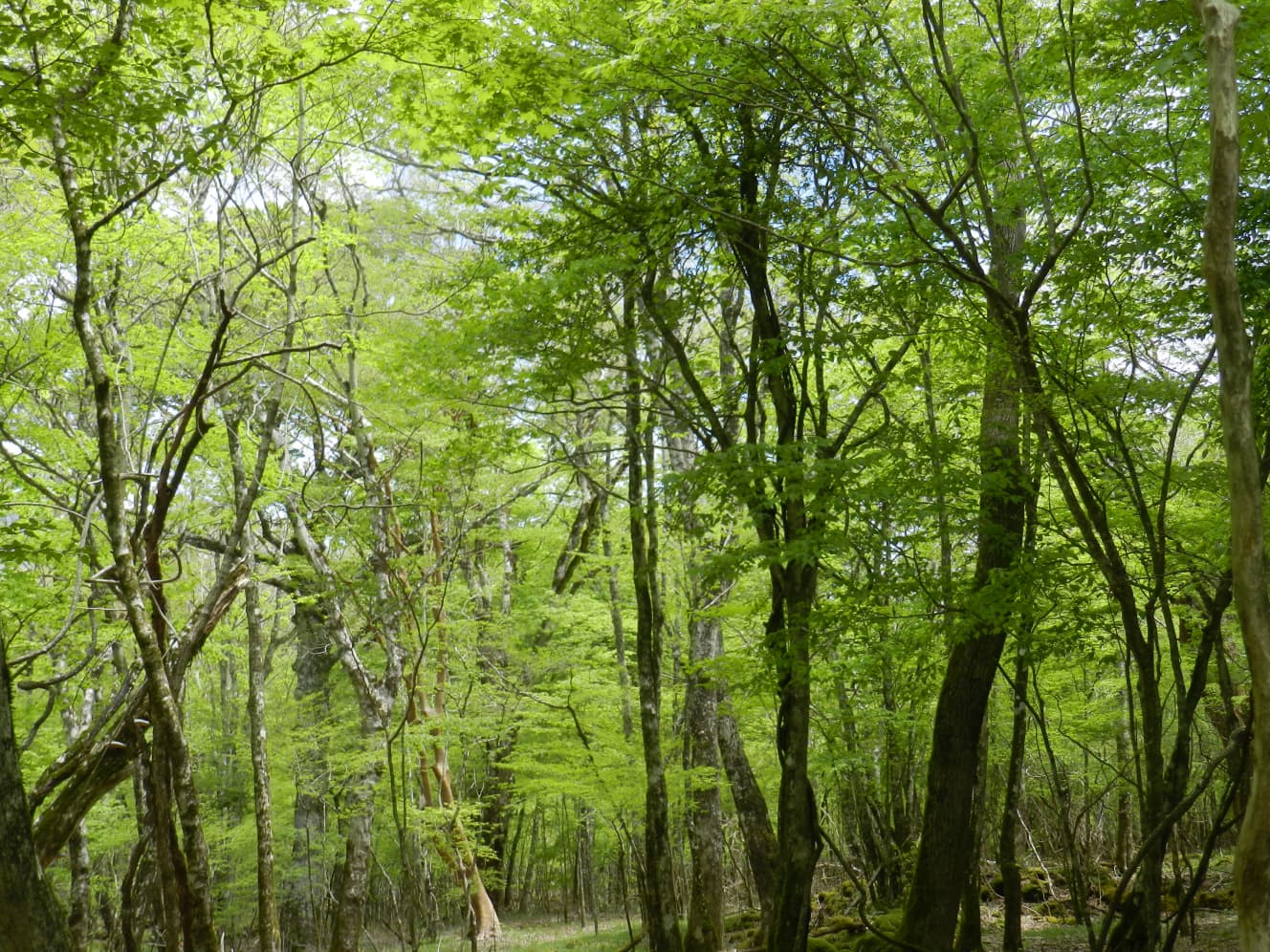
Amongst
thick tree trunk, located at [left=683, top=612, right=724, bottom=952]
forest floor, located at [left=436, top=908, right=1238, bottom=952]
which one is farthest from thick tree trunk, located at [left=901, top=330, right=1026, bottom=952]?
thick tree trunk, located at [left=683, top=612, right=724, bottom=952]

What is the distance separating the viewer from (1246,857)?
327 centimetres

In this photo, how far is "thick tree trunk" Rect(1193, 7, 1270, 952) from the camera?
3215mm

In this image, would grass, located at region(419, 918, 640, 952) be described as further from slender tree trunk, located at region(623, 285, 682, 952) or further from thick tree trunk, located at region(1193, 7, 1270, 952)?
thick tree trunk, located at region(1193, 7, 1270, 952)

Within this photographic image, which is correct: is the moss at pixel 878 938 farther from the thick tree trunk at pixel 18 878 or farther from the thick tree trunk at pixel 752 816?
the thick tree trunk at pixel 18 878

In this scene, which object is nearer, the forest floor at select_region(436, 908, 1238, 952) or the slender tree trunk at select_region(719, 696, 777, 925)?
the forest floor at select_region(436, 908, 1238, 952)

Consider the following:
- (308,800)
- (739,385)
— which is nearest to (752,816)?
(739,385)

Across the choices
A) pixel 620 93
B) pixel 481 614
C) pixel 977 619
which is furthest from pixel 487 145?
pixel 481 614

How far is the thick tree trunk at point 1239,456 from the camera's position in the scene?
127 inches

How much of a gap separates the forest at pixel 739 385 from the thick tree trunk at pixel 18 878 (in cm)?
1

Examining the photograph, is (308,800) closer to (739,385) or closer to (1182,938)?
(739,385)

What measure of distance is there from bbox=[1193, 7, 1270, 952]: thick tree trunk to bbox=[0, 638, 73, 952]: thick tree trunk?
4.07 metres

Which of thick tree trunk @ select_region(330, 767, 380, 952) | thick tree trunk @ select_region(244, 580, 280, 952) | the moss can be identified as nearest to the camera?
thick tree trunk @ select_region(244, 580, 280, 952)

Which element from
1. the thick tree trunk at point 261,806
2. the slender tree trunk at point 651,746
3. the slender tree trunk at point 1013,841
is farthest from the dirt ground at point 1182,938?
the thick tree trunk at point 261,806

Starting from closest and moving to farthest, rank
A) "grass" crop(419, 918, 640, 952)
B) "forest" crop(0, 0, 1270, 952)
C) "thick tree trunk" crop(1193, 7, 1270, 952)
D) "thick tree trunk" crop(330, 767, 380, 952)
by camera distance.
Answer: "thick tree trunk" crop(1193, 7, 1270, 952), "forest" crop(0, 0, 1270, 952), "thick tree trunk" crop(330, 767, 380, 952), "grass" crop(419, 918, 640, 952)
